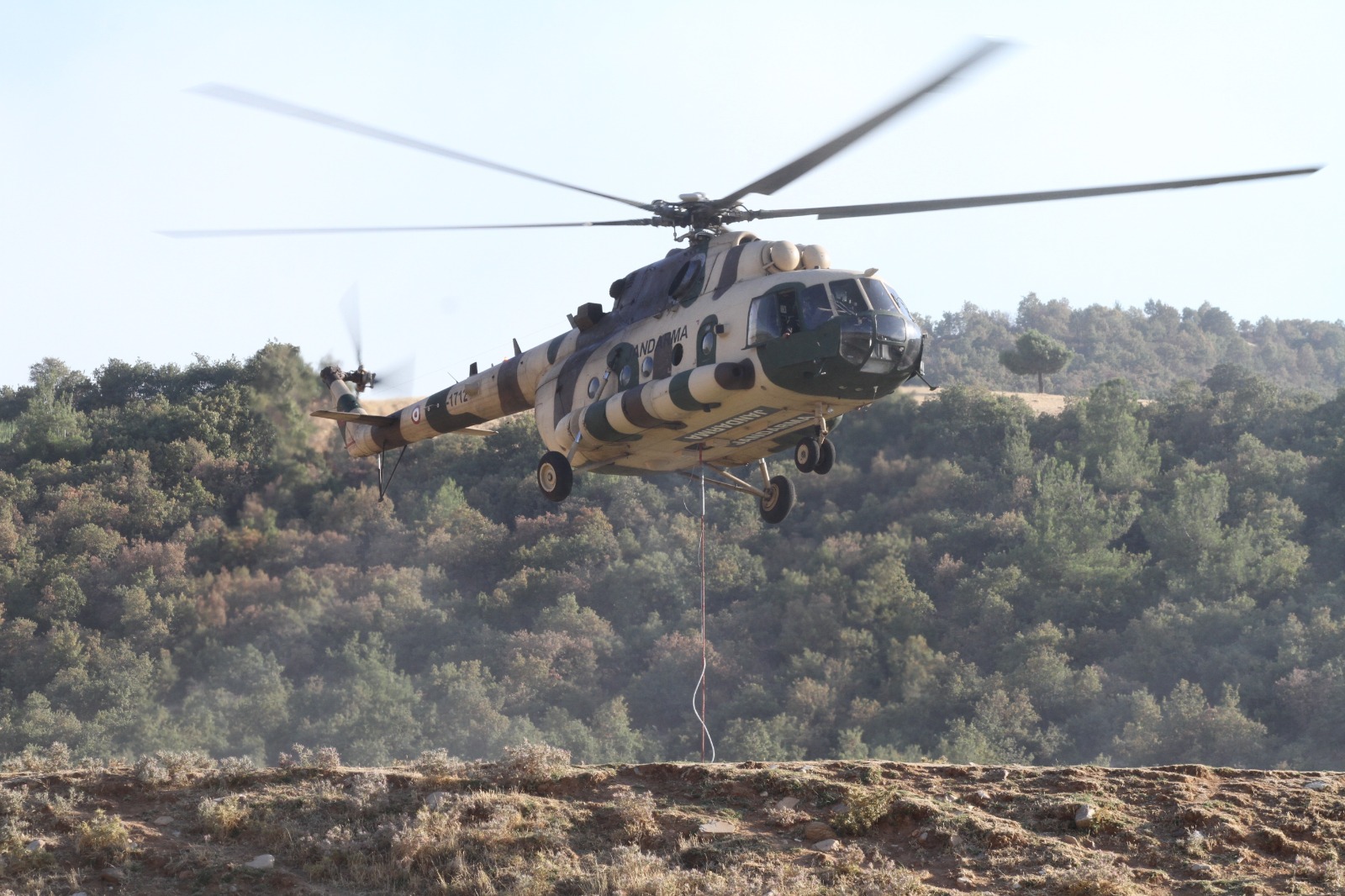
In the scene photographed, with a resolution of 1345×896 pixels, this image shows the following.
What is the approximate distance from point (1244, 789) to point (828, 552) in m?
47.5

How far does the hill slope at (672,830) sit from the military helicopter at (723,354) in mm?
4118

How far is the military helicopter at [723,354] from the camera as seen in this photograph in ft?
49.3

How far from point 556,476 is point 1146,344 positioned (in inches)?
4726

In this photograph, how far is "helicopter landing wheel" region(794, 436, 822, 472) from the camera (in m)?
17.0

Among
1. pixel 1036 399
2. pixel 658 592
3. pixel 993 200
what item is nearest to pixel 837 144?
pixel 993 200

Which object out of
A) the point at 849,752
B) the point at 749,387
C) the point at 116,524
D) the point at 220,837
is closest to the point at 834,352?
the point at 749,387

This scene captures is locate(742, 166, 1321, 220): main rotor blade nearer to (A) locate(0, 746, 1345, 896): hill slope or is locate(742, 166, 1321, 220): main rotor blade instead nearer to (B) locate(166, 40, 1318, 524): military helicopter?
(B) locate(166, 40, 1318, 524): military helicopter

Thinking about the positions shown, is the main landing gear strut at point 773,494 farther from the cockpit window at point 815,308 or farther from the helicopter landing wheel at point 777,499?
the cockpit window at point 815,308

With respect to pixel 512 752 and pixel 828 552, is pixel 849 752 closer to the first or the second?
pixel 828 552

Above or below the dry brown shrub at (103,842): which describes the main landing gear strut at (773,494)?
above

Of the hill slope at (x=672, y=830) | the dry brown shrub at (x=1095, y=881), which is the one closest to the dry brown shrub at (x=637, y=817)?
the hill slope at (x=672, y=830)

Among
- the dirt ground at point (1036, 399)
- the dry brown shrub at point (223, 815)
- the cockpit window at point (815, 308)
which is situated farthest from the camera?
the dirt ground at point (1036, 399)

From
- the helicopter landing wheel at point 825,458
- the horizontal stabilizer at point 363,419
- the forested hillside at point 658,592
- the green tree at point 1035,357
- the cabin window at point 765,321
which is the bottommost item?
the forested hillside at point 658,592

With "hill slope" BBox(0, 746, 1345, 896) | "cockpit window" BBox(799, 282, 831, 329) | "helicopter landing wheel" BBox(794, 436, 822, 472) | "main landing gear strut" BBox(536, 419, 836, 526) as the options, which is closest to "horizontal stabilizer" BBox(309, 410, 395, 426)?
"main landing gear strut" BBox(536, 419, 836, 526)
